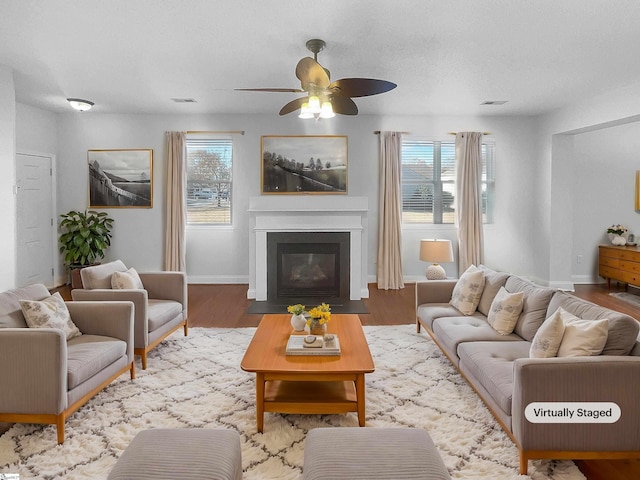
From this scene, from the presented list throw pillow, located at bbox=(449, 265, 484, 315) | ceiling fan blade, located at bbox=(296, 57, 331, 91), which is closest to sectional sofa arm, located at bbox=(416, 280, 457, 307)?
throw pillow, located at bbox=(449, 265, 484, 315)

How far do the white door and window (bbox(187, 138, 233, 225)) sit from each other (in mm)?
2107

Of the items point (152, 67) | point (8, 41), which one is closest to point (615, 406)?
point (152, 67)

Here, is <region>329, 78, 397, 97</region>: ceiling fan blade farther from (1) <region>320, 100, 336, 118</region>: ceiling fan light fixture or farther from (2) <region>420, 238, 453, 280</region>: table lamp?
(2) <region>420, 238, 453, 280</region>: table lamp

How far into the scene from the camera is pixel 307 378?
8.86 ft

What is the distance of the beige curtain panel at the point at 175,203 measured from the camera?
7113mm

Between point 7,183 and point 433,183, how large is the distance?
19.1 ft

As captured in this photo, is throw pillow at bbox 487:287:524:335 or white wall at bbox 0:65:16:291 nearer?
throw pillow at bbox 487:287:524:335

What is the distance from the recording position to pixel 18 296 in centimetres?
304

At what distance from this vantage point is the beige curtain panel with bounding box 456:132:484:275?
23.6 ft

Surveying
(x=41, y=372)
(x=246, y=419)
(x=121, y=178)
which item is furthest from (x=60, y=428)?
(x=121, y=178)

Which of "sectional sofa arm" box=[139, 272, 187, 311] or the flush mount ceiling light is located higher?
the flush mount ceiling light

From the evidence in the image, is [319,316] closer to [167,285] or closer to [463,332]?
[463,332]

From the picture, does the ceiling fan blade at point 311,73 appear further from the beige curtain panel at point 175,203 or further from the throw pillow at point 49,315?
the beige curtain panel at point 175,203

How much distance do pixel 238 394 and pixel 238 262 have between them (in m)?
4.32
